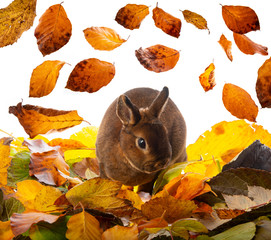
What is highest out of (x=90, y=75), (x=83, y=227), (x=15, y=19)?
(x=15, y=19)

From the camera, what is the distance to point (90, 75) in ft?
2.27

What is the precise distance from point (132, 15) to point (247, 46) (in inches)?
8.2

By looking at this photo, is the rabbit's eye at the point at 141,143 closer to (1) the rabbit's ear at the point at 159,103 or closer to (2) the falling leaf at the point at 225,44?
(1) the rabbit's ear at the point at 159,103

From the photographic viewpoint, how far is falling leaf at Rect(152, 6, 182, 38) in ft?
2.45

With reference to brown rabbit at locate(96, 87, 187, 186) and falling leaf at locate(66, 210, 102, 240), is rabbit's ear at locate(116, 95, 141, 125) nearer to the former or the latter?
brown rabbit at locate(96, 87, 187, 186)

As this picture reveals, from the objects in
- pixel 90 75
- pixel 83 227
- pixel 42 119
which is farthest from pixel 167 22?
pixel 83 227

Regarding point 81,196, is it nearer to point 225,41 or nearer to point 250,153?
point 250,153

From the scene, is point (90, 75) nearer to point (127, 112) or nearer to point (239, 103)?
point (127, 112)

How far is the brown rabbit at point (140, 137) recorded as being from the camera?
24.1 inches

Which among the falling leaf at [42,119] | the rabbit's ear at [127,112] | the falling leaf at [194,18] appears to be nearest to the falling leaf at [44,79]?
the falling leaf at [42,119]

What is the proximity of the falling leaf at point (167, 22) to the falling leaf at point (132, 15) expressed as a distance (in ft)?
0.07

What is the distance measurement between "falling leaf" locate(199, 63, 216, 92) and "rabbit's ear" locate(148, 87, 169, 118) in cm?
16

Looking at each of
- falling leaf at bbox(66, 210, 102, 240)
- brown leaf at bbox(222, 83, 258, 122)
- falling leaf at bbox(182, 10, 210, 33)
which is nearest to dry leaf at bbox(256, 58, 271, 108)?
brown leaf at bbox(222, 83, 258, 122)

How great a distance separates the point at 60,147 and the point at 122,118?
11 cm
